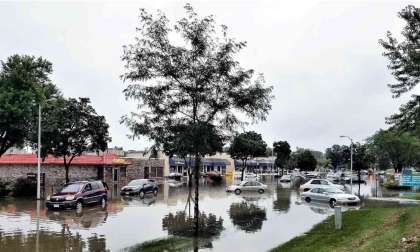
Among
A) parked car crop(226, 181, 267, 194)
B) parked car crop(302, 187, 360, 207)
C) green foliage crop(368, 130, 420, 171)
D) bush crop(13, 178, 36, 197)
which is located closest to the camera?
parked car crop(302, 187, 360, 207)

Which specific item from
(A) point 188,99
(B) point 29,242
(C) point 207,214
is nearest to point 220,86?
(A) point 188,99

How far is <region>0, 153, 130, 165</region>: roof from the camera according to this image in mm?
53406

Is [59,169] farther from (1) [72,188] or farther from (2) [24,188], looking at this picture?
(1) [72,188]

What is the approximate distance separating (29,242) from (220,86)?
8799 millimetres

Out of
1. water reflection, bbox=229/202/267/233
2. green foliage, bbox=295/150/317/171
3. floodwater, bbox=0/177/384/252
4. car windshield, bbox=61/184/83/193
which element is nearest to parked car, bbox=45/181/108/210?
car windshield, bbox=61/184/83/193

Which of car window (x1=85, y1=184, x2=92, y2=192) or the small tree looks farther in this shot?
the small tree

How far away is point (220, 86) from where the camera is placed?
17.8m

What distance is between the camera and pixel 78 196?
28.3 meters

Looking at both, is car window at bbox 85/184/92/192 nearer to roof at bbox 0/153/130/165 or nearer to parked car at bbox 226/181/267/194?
parked car at bbox 226/181/267/194

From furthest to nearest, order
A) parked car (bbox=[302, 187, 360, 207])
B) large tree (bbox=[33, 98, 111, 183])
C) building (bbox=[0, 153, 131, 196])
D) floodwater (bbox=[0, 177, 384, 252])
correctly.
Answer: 1. building (bbox=[0, 153, 131, 196])
2. large tree (bbox=[33, 98, 111, 183])
3. parked car (bbox=[302, 187, 360, 207])
4. floodwater (bbox=[0, 177, 384, 252])

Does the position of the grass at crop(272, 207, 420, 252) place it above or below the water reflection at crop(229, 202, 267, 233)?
above

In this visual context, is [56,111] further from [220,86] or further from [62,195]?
[220,86]

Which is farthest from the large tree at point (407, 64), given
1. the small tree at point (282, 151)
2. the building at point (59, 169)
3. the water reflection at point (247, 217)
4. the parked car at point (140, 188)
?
the small tree at point (282, 151)

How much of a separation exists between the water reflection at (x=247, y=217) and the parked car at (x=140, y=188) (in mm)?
12552
